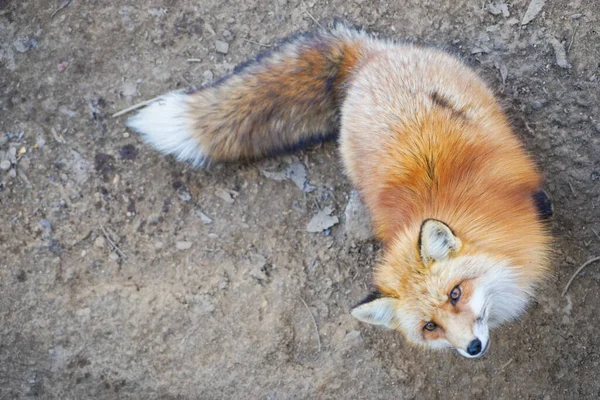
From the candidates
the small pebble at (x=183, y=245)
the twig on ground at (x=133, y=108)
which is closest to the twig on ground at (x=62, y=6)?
the twig on ground at (x=133, y=108)

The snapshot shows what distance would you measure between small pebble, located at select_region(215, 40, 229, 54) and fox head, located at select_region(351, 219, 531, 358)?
2.18 m

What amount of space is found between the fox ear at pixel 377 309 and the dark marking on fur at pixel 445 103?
4.07ft

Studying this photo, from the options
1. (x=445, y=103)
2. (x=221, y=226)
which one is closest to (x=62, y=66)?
(x=221, y=226)

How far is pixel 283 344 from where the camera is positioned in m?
3.94

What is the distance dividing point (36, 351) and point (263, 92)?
2.38m

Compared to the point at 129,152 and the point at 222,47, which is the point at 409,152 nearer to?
the point at 222,47

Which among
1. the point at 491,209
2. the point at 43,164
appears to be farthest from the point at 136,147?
the point at 491,209

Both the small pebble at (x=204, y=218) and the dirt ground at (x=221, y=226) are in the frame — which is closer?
the dirt ground at (x=221, y=226)

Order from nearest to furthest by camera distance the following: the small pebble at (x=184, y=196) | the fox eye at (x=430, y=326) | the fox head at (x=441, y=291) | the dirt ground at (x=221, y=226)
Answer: the fox head at (x=441, y=291)
the fox eye at (x=430, y=326)
the dirt ground at (x=221, y=226)
the small pebble at (x=184, y=196)

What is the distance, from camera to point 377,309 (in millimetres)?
3078

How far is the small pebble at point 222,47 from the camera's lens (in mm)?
4430

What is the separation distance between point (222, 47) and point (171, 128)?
34.5 inches

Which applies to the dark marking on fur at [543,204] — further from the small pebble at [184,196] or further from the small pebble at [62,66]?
the small pebble at [62,66]

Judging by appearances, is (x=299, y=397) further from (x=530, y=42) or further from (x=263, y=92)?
(x=530, y=42)
